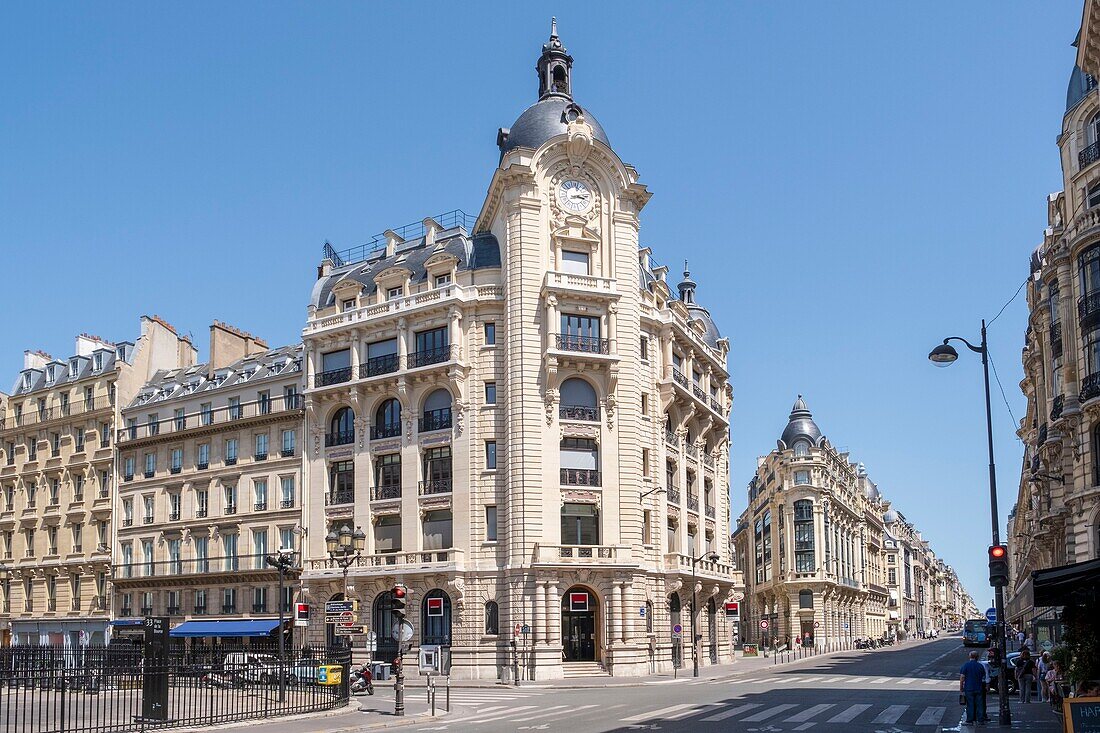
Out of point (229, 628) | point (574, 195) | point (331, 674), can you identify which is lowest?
point (229, 628)

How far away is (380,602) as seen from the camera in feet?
170

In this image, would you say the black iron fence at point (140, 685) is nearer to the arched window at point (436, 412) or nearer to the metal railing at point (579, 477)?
the metal railing at point (579, 477)

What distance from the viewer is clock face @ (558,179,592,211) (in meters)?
52.4

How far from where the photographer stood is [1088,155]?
145 ft

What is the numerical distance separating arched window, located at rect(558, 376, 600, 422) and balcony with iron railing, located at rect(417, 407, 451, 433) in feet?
17.9

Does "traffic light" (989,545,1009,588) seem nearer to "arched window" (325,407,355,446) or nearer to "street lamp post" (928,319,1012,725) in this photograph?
"street lamp post" (928,319,1012,725)

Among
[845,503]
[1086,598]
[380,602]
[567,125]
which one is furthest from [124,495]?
[845,503]

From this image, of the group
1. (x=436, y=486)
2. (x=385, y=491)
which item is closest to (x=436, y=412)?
(x=436, y=486)

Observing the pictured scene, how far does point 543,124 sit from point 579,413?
14.0 metres

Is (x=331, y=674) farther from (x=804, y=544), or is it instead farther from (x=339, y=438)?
(x=804, y=544)

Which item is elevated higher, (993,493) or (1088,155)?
(1088,155)

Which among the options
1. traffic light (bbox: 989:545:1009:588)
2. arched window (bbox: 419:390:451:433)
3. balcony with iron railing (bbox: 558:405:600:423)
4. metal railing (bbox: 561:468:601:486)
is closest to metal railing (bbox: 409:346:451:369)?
arched window (bbox: 419:390:451:433)

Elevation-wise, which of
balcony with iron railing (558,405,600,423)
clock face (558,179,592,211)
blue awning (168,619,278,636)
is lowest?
blue awning (168,619,278,636)

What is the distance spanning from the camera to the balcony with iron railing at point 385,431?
176ft
